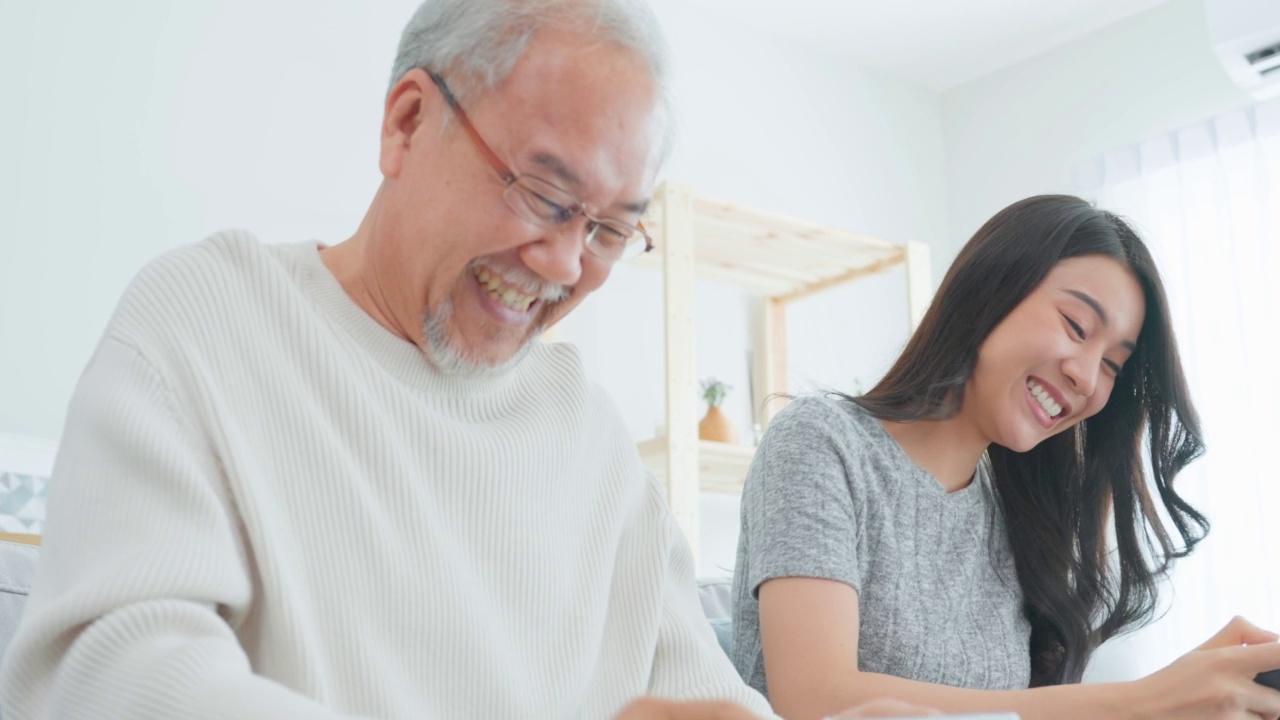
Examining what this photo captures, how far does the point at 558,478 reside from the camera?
1115 mm

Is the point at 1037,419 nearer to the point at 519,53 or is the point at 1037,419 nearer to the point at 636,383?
the point at 519,53

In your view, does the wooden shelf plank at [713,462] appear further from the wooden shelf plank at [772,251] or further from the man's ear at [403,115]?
the man's ear at [403,115]


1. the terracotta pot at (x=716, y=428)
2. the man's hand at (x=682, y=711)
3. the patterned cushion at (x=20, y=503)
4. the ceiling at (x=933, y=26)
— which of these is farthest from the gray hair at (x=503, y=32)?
the ceiling at (x=933, y=26)

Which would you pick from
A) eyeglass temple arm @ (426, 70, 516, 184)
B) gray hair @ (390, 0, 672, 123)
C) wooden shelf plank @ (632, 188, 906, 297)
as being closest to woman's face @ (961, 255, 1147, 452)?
gray hair @ (390, 0, 672, 123)

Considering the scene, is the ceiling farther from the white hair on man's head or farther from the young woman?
the white hair on man's head

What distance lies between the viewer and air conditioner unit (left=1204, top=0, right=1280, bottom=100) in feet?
10.6

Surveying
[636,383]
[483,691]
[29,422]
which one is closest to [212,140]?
[29,422]

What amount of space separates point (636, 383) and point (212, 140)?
1301 mm

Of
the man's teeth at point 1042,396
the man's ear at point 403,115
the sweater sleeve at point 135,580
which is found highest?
the man's ear at point 403,115

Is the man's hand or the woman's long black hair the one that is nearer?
the man's hand

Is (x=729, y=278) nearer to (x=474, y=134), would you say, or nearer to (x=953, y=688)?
(x=953, y=688)

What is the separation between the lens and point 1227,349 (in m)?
3.66

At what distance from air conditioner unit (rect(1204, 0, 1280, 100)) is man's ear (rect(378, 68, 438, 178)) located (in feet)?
9.48

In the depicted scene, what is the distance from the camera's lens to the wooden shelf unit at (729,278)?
9.93ft
